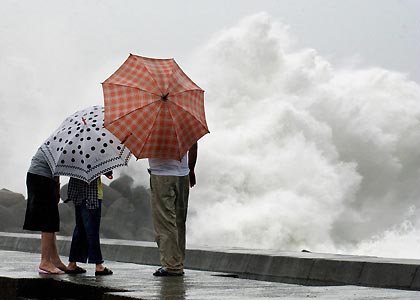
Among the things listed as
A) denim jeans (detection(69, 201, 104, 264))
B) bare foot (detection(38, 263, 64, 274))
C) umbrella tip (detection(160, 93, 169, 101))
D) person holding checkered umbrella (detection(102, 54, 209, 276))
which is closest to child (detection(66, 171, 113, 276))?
denim jeans (detection(69, 201, 104, 264))

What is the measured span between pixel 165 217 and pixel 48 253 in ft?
4.02

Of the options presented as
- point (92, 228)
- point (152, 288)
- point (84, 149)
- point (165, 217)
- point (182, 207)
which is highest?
point (84, 149)

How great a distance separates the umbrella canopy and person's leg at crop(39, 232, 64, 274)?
904mm

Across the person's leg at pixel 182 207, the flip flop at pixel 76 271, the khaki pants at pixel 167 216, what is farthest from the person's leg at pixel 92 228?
the person's leg at pixel 182 207

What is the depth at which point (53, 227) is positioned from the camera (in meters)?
10.6

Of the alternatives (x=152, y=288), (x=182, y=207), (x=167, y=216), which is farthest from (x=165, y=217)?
(x=152, y=288)

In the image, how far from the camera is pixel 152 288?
877 cm

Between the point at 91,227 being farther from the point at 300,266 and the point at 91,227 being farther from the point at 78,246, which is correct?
the point at 300,266

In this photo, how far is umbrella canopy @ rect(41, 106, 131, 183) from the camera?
10031 millimetres

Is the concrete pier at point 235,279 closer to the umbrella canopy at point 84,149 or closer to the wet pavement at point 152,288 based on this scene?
the wet pavement at point 152,288

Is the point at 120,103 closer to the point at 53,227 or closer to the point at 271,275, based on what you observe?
the point at 53,227

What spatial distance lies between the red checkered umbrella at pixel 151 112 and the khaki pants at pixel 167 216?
342 mm

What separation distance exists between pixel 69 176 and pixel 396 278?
3401 millimetres

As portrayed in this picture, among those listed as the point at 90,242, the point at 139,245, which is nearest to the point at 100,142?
the point at 90,242
